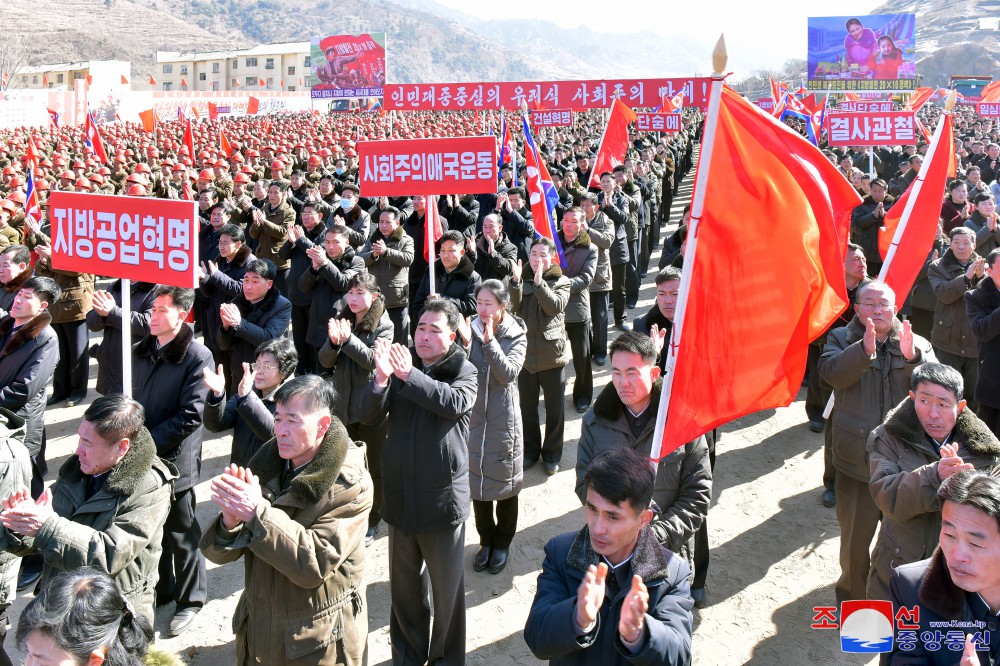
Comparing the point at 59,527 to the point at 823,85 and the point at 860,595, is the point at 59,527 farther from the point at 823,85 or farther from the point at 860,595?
the point at 823,85

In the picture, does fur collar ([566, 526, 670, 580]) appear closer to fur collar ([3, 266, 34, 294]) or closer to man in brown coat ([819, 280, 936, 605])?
man in brown coat ([819, 280, 936, 605])

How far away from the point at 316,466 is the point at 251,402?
1153 mm

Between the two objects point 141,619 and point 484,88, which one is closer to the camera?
point 141,619

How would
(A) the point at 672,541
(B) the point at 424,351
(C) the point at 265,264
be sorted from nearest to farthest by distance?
(A) the point at 672,541 < (B) the point at 424,351 < (C) the point at 265,264

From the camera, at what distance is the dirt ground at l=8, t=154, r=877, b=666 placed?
4406 millimetres

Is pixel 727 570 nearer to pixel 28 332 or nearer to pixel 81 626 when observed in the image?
pixel 81 626

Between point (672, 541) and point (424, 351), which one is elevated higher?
point (424, 351)

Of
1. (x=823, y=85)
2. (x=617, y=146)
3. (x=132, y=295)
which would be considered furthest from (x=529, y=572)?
(x=823, y=85)

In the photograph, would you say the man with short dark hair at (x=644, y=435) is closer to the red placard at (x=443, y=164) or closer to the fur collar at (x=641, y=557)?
the fur collar at (x=641, y=557)

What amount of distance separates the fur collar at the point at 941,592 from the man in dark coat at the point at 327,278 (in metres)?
5.03

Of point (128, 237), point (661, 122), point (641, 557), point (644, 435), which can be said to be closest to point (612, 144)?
point (661, 122)

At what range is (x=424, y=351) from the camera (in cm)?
411

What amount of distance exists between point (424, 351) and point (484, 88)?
Answer: 18.2 m

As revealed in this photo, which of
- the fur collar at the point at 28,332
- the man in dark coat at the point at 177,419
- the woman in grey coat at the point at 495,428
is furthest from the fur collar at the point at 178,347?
the woman in grey coat at the point at 495,428
